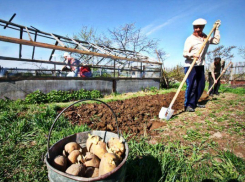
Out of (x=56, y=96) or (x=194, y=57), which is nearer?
(x=194, y=57)

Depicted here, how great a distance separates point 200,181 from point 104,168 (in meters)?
1.17

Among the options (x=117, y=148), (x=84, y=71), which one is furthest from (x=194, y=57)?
(x=84, y=71)

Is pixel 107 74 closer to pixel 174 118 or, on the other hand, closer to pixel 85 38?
pixel 174 118

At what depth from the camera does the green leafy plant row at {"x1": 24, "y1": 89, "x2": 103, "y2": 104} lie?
18.4 feet

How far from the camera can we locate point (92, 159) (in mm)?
1229

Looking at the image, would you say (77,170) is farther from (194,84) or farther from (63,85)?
(63,85)

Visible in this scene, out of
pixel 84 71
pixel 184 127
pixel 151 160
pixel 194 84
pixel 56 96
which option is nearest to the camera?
pixel 151 160

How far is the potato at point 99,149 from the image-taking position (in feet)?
4.33

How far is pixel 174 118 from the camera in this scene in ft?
11.6

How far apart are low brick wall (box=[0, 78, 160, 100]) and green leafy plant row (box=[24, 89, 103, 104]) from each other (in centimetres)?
27

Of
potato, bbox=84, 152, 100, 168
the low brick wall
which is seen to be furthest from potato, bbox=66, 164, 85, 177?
the low brick wall

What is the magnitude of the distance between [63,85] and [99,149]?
19.8 feet

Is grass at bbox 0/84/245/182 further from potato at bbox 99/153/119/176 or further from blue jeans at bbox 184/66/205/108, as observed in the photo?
blue jeans at bbox 184/66/205/108

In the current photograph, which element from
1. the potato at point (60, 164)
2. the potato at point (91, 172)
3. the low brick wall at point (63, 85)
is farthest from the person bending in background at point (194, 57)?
the low brick wall at point (63, 85)
